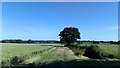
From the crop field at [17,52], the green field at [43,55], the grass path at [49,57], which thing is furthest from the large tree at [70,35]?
the grass path at [49,57]

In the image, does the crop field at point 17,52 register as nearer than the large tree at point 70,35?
Yes

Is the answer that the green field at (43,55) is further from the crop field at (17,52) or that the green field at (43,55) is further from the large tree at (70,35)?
the large tree at (70,35)

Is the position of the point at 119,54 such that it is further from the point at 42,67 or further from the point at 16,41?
the point at 16,41

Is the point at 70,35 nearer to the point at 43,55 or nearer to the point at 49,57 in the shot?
the point at 43,55

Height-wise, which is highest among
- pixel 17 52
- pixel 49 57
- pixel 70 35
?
pixel 70 35

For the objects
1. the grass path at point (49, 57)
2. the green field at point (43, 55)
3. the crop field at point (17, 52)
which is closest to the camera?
the grass path at point (49, 57)

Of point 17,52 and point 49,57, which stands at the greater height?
point 17,52

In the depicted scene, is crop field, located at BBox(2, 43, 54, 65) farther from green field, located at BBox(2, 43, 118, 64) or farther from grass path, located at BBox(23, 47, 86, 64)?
grass path, located at BBox(23, 47, 86, 64)

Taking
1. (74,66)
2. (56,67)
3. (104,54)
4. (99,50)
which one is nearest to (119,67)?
(74,66)

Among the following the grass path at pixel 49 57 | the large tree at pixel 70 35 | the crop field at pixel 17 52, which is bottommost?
the grass path at pixel 49 57

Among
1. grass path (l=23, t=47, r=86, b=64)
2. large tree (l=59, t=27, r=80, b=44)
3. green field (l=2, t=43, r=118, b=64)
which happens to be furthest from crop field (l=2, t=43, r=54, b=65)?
large tree (l=59, t=27, r=80, b=44)

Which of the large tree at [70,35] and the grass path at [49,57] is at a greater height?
the large tree at [70,35]

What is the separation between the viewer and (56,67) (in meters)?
17.2

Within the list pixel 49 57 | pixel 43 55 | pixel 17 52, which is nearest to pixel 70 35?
pixel 17 52
